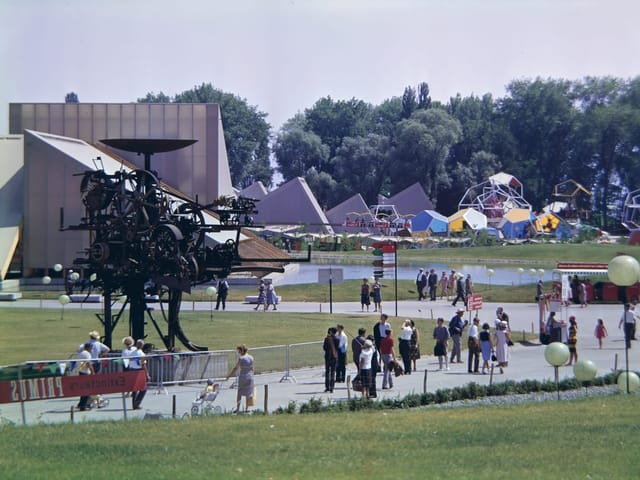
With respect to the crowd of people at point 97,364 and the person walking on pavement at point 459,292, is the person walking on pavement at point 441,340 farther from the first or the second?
the person walking on pavement at point 459,292

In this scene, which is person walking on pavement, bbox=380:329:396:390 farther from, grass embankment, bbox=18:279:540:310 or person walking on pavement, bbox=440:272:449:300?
person walking on pavement, bbox=440:272:449:300

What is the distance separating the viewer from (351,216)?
117 metres

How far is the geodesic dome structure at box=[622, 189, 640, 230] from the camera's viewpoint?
102488 mm

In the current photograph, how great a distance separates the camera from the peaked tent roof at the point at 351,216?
114 m

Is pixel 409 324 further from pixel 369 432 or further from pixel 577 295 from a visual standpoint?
pixel 577 295

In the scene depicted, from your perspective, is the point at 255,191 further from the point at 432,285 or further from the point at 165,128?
the point at 432,285

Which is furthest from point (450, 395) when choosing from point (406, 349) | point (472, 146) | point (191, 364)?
point (472, 146)

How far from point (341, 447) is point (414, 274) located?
51.1 m

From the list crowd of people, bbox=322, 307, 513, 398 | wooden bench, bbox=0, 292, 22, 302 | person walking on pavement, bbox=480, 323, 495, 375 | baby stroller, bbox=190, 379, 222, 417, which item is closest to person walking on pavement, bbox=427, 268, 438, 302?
crowd of people, bbox=322, 307, 513, 398

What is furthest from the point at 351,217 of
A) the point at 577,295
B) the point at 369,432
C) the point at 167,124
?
the point at 369,432

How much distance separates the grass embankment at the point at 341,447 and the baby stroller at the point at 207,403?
1415 mm

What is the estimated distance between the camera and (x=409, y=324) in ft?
83.6

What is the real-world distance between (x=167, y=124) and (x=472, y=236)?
4577 centimetres

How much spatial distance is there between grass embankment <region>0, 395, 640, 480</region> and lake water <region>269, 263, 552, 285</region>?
36723mm
